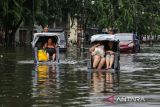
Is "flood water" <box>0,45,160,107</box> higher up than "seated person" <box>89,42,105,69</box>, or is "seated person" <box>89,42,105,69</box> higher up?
"seated person" <box>89,42,105,69</box>

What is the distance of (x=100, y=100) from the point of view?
12820mm

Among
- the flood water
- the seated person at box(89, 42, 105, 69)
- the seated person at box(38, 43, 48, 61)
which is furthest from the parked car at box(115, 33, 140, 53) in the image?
the flood water

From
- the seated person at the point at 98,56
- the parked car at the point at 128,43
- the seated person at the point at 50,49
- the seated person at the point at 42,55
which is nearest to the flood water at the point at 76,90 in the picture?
the seated person at the point at 98,56

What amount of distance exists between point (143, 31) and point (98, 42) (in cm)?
10394

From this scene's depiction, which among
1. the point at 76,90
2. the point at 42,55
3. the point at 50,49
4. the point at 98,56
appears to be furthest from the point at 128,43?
the point at 76,90

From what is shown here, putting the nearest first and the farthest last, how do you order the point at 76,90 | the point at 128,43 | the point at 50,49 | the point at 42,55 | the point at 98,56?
the point at 76,90
the point at 98,56
the point at 42,55
the point at 50,49
the point at 128,43

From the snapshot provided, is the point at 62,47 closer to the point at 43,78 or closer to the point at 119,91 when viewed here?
the point at 43,78

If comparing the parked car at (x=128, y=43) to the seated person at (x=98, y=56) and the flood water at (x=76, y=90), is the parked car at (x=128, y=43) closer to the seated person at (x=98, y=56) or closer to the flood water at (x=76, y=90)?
the seated person at (x=98, y=56)

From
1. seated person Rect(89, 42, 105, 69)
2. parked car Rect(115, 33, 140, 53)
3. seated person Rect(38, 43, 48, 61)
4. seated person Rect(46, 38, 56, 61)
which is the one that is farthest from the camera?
parked car Rect(115, 33, 140, 53)

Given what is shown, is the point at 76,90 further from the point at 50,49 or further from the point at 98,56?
the point at 50,49

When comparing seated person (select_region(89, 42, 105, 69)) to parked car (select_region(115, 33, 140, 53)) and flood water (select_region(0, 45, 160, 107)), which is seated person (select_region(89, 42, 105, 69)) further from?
parked car (select_region(115, 33, 140, 53))

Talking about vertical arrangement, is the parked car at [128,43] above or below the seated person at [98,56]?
below

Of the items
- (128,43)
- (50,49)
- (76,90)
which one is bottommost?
(128,43)

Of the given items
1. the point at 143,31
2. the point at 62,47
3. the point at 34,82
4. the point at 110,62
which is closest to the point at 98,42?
the point at 110,62
